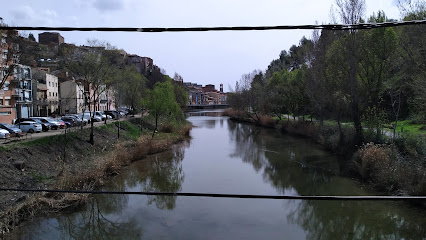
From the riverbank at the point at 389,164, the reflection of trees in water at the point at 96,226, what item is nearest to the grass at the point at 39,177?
the reflection of trees in water at the point at 96,226

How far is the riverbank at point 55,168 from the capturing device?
12680 mm

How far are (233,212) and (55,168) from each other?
32.9ft

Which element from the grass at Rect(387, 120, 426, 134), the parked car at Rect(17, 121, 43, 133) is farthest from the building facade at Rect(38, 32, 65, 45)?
the grass at Rect(387, 120, 426, 134)

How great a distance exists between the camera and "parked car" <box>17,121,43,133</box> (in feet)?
93.8

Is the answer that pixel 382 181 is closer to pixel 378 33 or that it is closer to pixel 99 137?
pixel 378 33

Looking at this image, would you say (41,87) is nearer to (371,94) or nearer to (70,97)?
(70,97)

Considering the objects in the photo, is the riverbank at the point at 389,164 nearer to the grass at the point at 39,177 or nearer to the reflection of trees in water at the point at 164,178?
the reflection of trees in water at the point at 164,178

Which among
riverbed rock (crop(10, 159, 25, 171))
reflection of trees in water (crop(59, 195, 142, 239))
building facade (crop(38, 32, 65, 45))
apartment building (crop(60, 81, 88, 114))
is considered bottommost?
reflection of trees in water (crop(59, 195, 142, 239))

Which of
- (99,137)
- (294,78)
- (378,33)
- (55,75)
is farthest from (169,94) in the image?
(55,75)

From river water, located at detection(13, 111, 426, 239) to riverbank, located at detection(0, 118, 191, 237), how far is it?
Answer: 1.91 ft

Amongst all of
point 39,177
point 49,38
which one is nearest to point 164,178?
point 39,177

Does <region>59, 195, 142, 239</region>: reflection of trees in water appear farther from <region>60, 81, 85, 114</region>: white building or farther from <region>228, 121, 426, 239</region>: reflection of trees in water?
<region>60, 81, 85, 114</region>: white building

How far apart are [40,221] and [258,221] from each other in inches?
303

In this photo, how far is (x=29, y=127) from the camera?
28.7 m
